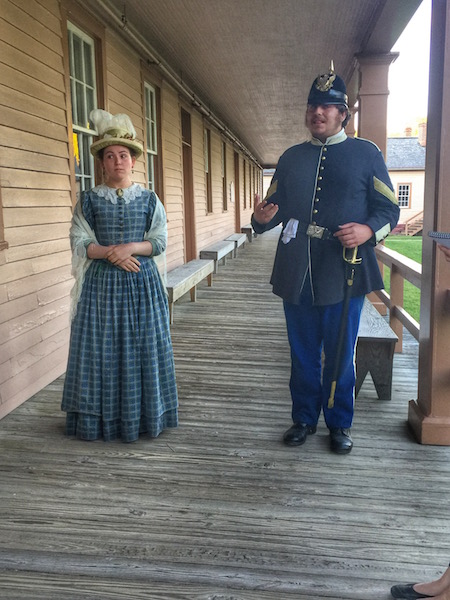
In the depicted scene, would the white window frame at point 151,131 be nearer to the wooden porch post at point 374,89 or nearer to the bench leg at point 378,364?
the wooden porch post at point 374,89

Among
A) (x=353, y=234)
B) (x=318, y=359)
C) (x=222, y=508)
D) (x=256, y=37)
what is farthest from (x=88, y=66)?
(x=222, y=508)

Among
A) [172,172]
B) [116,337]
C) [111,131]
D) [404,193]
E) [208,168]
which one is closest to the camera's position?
[111,131]

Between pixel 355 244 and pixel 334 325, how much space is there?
430mm

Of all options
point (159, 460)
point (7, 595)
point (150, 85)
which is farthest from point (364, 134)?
point (7, 595)

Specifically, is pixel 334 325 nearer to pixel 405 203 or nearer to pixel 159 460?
pixel 159 460

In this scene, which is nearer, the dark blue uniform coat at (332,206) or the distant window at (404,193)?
the dark blue uniform coat at (332,206)

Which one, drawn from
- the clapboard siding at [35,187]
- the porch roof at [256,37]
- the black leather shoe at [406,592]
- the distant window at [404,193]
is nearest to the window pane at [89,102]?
the clapboard siding at [35,187]

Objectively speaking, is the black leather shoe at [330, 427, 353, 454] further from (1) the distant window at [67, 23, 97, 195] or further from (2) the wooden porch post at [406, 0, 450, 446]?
(1) the distant window at [67, 23, 97, 195]

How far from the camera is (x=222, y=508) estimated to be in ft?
7.13

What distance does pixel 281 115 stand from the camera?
35.2 ft

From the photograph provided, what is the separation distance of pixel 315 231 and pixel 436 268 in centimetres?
64

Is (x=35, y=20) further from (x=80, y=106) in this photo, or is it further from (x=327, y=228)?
(x=327, y=228)

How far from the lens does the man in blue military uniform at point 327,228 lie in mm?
2455

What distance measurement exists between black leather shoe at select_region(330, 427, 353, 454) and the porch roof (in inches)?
131
